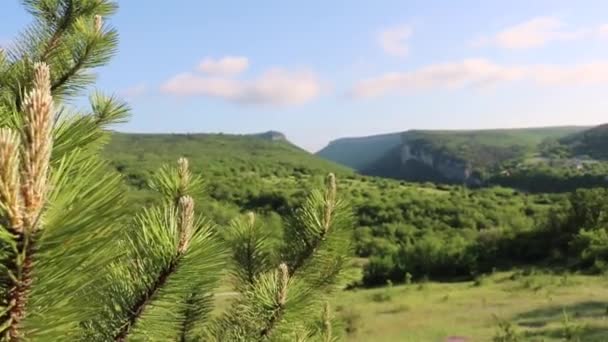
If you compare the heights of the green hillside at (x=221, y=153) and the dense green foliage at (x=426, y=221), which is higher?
the green hillside at (x=221, y=153)

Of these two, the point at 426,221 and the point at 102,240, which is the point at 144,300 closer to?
the point at 102,240

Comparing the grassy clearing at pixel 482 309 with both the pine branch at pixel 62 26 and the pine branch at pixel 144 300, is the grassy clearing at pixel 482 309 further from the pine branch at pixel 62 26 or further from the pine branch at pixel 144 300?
the pine branch at pixel 144 300

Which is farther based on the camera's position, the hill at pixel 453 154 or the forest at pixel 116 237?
the hill at pixel 453 154

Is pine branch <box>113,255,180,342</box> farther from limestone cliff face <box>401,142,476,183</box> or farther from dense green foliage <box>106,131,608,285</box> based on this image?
limestone cliff face <box>401,142,476,183</box>

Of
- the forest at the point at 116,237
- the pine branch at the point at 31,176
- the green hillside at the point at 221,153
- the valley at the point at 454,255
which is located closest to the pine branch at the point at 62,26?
the forest at the point at 116,237

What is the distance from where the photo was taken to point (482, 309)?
24.8 meters

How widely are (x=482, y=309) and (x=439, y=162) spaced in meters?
132

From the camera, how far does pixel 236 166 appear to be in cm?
9894

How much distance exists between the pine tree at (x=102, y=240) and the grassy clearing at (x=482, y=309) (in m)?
15.5

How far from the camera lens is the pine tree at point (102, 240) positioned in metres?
0.91

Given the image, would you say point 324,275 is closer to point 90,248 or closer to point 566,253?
point 90,248

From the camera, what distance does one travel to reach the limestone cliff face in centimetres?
13788

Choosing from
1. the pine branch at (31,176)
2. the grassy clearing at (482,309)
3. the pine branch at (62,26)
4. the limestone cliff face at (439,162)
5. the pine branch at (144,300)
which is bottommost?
the grassy clearing at (482,309)

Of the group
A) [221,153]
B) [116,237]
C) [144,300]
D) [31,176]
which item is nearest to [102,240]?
[116,237]
